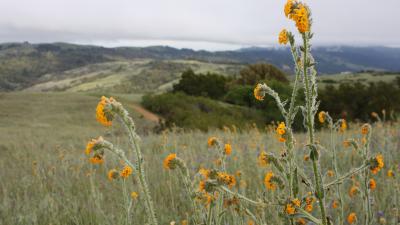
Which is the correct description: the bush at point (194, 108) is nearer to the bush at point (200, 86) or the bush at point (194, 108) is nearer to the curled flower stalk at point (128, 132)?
the bush at point (200, 86)

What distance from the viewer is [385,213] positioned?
11.3 feet

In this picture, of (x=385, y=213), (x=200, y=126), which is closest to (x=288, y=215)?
(x=385, y=213)

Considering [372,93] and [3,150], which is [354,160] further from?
[372,93]

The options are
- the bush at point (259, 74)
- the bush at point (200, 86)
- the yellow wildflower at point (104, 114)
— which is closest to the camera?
the yellow wildflower at point (104, 114)

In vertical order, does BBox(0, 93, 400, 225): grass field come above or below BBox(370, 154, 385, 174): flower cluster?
below

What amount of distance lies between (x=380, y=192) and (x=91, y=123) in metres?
19.8

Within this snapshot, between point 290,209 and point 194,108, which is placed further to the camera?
point 194,108

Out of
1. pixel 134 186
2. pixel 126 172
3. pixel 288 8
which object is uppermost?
pixel 288 8

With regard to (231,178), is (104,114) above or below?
above

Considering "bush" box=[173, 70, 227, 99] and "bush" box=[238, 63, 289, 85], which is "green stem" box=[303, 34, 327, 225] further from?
"bush" box=[238, 63, 289, 85]

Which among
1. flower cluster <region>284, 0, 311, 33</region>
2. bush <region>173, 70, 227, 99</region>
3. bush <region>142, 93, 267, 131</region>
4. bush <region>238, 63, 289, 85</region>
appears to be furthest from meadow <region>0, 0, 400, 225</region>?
bush <region>238, 63, 289, 85</region>

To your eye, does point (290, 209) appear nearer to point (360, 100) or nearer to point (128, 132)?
point (128, 132)

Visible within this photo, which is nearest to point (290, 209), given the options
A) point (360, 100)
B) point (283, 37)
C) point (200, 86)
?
point (283, 37)

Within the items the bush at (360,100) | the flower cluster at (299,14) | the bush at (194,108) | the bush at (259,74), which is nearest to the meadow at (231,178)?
the flower cluster at (299,14)
